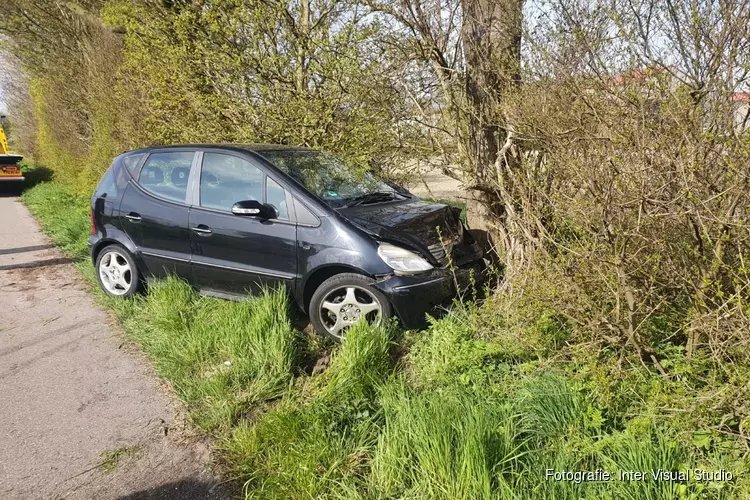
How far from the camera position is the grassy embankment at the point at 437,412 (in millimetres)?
2408

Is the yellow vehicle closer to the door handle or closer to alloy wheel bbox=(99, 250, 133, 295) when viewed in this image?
alloy wheel bbox=(99, 250, 133, 295)

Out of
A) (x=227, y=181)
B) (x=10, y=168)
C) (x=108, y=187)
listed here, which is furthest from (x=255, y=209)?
(x=10, y=168)

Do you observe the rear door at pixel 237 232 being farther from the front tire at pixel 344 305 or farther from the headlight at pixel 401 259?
the headlight at pixel 401 259

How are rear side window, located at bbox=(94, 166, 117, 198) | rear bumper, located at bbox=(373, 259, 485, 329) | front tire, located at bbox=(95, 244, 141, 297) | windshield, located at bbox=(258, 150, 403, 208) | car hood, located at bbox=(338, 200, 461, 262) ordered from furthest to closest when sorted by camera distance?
rear side window, located at bbox=(94, 166, 117, 198) → front tire, located at bbox=(95, 244, 141, 297) → windshield, located at bbox=(258, 150, 403, 208) → car hood, located at bbox=(338, 200, 461, 262) → rear bumper, located at bbox=(373, 259, 485, 329)

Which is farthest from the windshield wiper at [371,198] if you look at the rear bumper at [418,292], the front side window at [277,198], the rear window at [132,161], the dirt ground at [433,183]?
the rear window at [132,161]

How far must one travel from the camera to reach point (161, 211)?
5203 millimetres

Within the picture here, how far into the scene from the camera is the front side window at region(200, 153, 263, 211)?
4.79 metres

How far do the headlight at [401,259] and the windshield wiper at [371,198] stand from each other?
763 millimetres

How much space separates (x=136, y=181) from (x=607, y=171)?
15.5ft

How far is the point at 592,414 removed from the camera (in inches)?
108

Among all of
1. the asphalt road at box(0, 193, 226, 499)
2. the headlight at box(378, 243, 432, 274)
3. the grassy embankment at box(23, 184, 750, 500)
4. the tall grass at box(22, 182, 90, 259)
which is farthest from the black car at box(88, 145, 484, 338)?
the tall grass at box(22, 182, 90, 259)

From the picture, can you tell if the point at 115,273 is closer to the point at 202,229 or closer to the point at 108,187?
the point at 108,187

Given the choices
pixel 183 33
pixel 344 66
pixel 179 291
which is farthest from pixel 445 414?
pixel 183 33

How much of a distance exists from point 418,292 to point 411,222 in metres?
0.77
